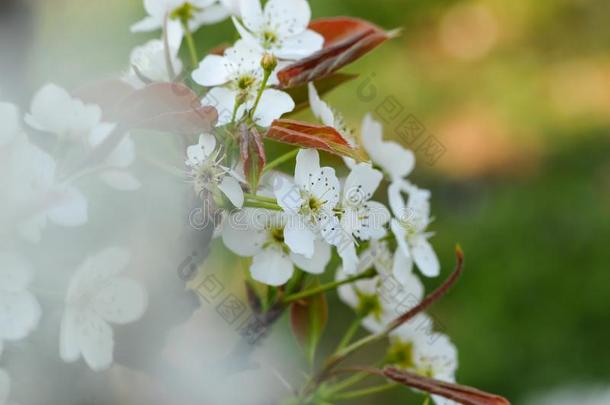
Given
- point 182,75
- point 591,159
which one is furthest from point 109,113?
point 591,159

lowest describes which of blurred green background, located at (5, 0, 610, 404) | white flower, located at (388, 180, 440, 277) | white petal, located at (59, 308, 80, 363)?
blurred green background, located at (5, 0, 610, 404)

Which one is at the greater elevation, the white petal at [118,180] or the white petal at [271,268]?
the white petal at [118,180]

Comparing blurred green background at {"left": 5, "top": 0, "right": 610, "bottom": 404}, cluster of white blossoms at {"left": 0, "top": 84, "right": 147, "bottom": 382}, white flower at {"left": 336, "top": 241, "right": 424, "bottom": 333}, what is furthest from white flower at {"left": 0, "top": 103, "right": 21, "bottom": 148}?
blurred green background at {"left": 5, "top": 0, "right": 610, "bottom": 404}

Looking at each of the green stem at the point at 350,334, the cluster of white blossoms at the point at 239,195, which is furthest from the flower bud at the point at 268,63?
the green stem at the point at 350,334

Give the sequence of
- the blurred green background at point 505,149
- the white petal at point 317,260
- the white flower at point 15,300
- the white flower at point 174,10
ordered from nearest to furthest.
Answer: the white flower at point 15,300
the white petal at point 317,260
the white flower at point 174,10
the blurred green background at point 505,149

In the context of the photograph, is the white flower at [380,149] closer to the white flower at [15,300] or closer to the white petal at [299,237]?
the white petal at [299,237]

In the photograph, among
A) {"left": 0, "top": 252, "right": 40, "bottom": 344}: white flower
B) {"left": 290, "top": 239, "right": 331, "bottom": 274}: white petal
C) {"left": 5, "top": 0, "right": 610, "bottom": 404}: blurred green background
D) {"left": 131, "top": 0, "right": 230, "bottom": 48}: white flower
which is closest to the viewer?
{"left": 0, "top": 252, "right": 40, "bottom": 344}: white flower

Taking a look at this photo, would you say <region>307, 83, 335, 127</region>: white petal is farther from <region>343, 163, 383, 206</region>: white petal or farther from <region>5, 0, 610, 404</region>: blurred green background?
<region>5, 0, 610, 404</region>: blurred green background
